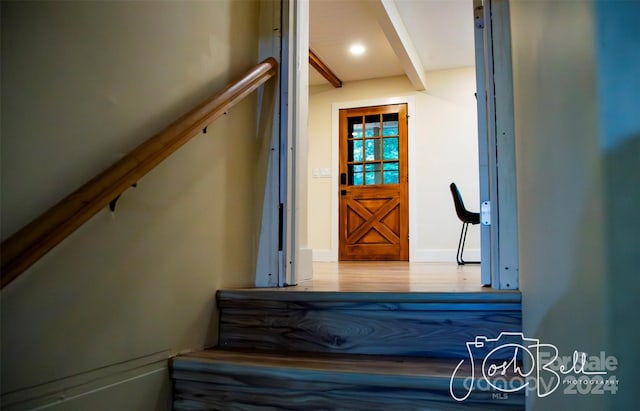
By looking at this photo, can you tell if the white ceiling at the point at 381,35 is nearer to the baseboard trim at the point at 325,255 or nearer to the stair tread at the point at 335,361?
the baseboard trim at the point at 325,255

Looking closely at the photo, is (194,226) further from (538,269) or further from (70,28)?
(538,269)

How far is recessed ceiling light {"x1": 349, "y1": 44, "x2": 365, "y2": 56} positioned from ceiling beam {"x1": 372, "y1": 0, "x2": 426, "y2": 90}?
1.66 ft

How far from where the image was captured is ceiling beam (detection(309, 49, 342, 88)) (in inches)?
203

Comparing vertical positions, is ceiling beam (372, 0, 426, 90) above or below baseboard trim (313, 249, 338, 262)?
above

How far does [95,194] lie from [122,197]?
19 centimetres

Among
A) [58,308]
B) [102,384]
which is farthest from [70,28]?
[102,384]

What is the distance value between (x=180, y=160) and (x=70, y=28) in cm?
47

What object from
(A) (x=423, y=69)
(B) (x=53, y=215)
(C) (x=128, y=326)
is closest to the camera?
(B) (x=53, y=215)

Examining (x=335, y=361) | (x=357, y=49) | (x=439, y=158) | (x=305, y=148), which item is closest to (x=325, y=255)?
(x=439, y=158)

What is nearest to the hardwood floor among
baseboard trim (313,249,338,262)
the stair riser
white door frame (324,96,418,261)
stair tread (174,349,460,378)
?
the stair riser

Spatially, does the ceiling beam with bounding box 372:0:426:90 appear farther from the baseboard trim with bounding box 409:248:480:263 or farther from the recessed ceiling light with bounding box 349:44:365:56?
the baseboard trim with bounding box 409:248:480:263

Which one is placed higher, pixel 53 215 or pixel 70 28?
pixel 70 28

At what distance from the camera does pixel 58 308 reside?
2.98ft

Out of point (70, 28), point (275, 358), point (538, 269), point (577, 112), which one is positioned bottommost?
point (275, 358)
